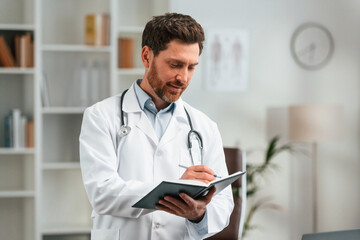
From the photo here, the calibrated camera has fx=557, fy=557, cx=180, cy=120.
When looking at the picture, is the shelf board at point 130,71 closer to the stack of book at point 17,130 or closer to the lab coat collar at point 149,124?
the stack of book at point 17,130

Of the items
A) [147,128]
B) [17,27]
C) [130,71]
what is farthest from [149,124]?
[17,27]

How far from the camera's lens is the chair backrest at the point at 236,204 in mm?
2154

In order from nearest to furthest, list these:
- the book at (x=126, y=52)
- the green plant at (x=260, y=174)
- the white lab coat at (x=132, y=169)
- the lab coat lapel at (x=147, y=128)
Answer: the white lab coat at (x=132, y=169) < the lab coat lapel at (x=147, y=128) < the green plant at (x=260, y=174) < the book at (x=126, y=52)

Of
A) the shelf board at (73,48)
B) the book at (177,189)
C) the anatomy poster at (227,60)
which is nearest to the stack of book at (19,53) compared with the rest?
the shelf board at (73,48)

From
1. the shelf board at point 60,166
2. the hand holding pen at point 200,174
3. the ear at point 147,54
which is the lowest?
the shelf board at point 60,166

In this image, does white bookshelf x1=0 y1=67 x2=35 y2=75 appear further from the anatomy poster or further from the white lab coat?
the white lab coat

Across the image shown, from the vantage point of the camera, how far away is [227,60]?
4445 millimetres

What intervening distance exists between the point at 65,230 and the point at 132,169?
276 cm

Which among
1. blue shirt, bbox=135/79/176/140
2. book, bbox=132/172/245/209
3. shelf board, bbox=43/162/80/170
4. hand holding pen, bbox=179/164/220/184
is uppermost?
blue shirt, bbox=135/79/176/140

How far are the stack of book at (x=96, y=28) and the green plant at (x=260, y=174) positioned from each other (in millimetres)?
1507

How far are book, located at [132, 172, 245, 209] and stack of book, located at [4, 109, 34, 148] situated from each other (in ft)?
9.52

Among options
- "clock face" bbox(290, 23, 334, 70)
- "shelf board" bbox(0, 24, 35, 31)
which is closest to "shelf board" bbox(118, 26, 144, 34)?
"shelf board" bbox(0, 24, 35, 31)

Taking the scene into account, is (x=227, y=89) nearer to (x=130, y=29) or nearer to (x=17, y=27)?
(x=130, y=29)

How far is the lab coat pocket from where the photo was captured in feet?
5.48
